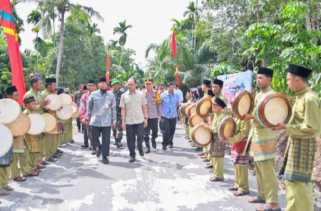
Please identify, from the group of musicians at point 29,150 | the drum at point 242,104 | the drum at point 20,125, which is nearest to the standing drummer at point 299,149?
the drum at point 242,104

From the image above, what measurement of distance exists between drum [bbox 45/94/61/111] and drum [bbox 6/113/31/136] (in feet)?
7.18

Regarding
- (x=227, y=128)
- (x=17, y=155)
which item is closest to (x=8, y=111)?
(x=17, y=155)

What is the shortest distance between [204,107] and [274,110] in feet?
12.1

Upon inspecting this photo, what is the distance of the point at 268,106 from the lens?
495 cm

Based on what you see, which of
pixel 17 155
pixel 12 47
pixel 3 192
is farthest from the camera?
pixel 12 47

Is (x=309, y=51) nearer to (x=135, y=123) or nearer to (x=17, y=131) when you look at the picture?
(x=135, y=123)

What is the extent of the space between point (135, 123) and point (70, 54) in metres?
25.9

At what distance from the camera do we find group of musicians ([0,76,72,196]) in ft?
22.4

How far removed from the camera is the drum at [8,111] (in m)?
6.42

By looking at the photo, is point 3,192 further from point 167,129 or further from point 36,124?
point 167,129

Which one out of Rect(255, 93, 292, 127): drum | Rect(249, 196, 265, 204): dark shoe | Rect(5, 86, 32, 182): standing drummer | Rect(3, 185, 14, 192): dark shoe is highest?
Rect(255, 93, 292, 127): drum

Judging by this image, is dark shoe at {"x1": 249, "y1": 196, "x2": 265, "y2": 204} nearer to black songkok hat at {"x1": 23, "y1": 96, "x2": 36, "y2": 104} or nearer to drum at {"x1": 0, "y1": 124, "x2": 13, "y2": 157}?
drum at {"x1": 0, "y1": 124, "x2": 13, "y2": 157}

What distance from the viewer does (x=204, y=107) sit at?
28.3ft

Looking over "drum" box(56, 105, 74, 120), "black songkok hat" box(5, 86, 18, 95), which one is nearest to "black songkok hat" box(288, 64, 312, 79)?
"black songkok hat" box(5, 86, 18, 95)
